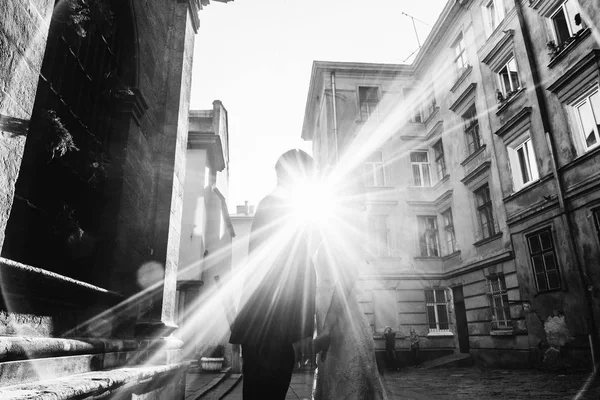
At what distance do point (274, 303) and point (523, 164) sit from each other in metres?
13.0

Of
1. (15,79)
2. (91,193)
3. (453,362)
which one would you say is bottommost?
(453,362)

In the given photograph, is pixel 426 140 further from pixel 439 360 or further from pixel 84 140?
pixel 84 140

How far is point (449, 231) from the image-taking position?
17859 millimetres

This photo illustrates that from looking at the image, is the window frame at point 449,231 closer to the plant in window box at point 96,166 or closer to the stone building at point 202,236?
the stone building at point 202,236

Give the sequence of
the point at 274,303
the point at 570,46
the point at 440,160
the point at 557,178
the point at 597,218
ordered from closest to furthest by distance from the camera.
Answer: the point at 274,303 < the point at 597,218 < the point at 570,46 < the point at 557,178 < the point at 440,160

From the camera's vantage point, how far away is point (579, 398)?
6.23 m

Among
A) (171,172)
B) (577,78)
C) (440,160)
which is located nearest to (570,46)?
(577,78)

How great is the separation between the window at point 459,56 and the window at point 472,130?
2.16 meters

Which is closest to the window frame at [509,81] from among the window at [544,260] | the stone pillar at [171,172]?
the window at [544,260]

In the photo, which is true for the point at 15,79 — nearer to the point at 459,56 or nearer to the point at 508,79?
the point at 508,79

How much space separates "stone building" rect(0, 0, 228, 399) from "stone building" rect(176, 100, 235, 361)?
37.1ft

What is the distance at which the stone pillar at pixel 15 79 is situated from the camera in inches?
85.9

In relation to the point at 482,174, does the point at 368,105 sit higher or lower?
higher

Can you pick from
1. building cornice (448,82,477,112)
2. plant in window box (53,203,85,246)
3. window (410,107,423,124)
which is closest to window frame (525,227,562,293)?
building cornice (448,82,477,112)
